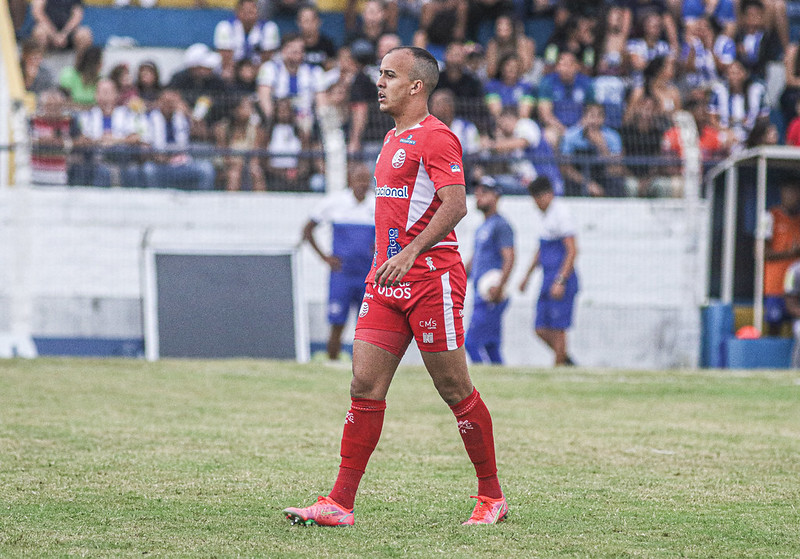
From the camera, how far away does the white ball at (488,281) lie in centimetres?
1318

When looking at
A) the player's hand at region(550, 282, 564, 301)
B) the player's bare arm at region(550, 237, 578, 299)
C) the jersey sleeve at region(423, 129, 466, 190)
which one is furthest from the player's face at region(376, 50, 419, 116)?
the player's hand at region(550, 282, 564, 301)

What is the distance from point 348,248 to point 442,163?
8.60 m

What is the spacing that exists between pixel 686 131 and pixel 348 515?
35.8 ft

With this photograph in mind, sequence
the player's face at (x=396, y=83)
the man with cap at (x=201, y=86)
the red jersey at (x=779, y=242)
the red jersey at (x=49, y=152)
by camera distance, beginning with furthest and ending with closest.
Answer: the man with cap at (x=201, y=86) < the red jersey at (x=779, y=242) < the red jersey at (x=49, y=152) < the player's face at (x=396, y=83)

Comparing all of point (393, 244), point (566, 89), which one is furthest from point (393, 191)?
point (566, 89)

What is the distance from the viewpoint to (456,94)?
16.8m

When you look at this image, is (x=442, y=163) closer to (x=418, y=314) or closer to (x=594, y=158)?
(x=418, y=314)

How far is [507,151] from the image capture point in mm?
15836

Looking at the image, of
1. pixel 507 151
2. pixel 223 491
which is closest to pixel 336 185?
pixel 507 151

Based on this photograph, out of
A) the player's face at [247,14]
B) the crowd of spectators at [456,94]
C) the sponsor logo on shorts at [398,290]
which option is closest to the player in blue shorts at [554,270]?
the crowd of spectators at [456,94]

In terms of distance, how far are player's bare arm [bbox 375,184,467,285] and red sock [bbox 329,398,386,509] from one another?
553 millimetres

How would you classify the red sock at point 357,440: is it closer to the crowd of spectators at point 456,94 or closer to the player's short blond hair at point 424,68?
the player's short blond hair at point 424,68

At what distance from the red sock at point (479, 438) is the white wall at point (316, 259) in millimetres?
9672

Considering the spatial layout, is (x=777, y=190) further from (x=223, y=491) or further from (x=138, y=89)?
(x=223, y=491)
